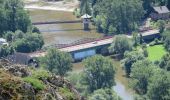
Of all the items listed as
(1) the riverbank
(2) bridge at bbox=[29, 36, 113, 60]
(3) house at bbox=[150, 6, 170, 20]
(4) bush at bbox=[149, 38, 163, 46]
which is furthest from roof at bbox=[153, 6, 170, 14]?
(1) the riverbank

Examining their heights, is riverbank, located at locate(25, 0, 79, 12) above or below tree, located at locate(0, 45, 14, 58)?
above

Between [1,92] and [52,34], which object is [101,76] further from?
[1,92]

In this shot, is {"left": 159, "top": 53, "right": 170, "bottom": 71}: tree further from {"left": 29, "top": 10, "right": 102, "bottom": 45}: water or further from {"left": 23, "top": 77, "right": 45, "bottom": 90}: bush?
{"left": 23, "top": 77, "right": 45, "bottom": 90}: bush

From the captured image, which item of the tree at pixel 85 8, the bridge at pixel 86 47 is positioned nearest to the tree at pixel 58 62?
the bridge at pixel 86 47

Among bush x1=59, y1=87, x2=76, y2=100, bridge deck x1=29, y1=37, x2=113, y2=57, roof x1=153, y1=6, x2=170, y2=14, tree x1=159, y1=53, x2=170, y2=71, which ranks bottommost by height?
Result: bridge deck x1=29, y1=37, x2=113, y2=57

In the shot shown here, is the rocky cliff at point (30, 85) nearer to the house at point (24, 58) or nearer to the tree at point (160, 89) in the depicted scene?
the tree at point (160, 89)

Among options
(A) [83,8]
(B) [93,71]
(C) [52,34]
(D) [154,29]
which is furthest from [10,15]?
(B) [93,71]

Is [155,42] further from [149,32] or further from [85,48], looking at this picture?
[85,48]
